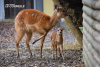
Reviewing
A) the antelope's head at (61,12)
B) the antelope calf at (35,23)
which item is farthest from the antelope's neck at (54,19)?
the antelope's head at (61,12)

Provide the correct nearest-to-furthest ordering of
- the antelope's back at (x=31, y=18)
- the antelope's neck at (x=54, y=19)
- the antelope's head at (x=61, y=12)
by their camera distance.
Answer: the antelope's head at (x=61, y=12), the antelope's neck at (x=54, y=19), the antelope's back at (x=31, y=18)

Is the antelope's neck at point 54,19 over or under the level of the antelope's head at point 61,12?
under

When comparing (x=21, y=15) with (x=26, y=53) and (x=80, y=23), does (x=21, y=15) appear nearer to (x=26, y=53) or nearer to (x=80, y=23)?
(x=26, y=53)

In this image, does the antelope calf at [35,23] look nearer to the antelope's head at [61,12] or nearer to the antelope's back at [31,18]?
the antelope's back at [31,18]

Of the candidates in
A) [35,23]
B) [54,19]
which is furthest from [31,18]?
[54,19]

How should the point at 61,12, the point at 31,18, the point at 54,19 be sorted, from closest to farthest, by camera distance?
the point at 61,12
the point at 54,19
the point at 31,18

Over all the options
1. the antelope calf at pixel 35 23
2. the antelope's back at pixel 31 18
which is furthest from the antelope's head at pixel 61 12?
the antelope's back at pixel 31 18

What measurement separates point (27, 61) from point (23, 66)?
→ 423 mm

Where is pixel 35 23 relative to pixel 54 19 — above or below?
below

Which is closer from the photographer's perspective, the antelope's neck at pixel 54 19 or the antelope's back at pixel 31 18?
the antelope's neck at pixel 54 19

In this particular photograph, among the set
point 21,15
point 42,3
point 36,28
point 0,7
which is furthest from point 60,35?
point 0,7

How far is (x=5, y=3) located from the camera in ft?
40.5

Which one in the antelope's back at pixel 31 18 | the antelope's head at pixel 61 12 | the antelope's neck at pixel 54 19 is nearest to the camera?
the antelope's head at pixel 61 12

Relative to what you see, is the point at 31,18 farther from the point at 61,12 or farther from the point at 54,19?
the point at 61,12
